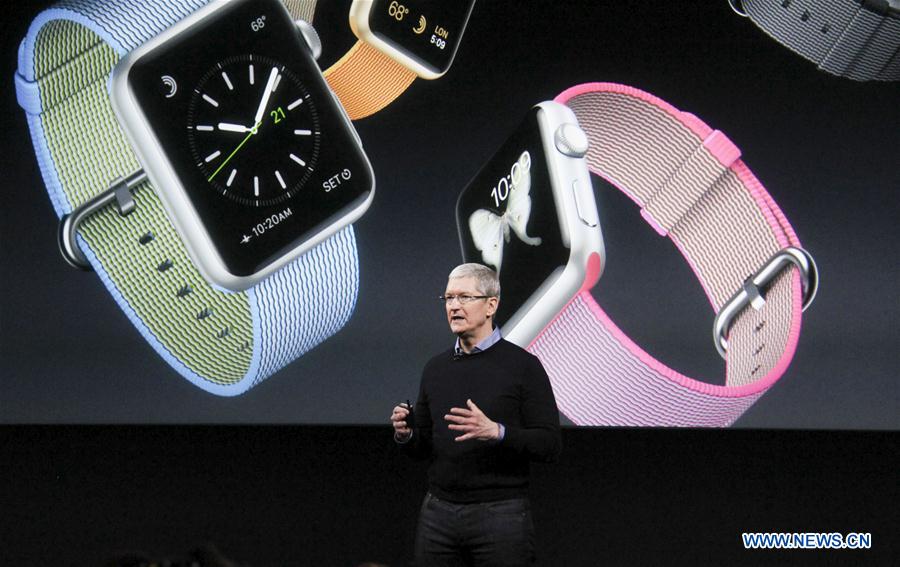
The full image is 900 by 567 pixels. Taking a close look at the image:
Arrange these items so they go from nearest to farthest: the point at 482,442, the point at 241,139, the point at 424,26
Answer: the point at 482,442
the point at 241,139
the point at 424,26

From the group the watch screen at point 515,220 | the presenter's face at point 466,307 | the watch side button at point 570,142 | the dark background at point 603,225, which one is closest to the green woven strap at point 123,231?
the dark background at point 603,225

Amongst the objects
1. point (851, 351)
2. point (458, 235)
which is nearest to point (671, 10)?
point (458, 235)

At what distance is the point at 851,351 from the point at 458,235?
4.92 ft

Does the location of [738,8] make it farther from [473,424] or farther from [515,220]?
[473,424]

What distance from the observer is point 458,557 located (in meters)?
1.88

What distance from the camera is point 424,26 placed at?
11.1ft

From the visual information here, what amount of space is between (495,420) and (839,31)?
7.83 ft

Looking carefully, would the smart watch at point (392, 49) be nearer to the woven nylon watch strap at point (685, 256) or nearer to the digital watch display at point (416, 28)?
the digital watch display at point (416, 28)

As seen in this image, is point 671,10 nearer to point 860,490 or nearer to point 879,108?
point 879,108

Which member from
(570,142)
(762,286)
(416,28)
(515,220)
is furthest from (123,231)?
(762,286)

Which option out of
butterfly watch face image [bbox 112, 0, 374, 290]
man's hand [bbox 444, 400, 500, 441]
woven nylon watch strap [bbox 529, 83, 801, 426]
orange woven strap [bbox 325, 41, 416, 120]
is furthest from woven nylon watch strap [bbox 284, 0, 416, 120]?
man's hand [bbox 444, 400, 500, 441]

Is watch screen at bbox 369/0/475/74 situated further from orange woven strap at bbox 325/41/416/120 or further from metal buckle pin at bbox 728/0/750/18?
metal buckle pin at bbox 728/0/750/18

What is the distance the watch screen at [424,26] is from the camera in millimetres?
3320

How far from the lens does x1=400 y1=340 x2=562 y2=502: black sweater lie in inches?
73.4
